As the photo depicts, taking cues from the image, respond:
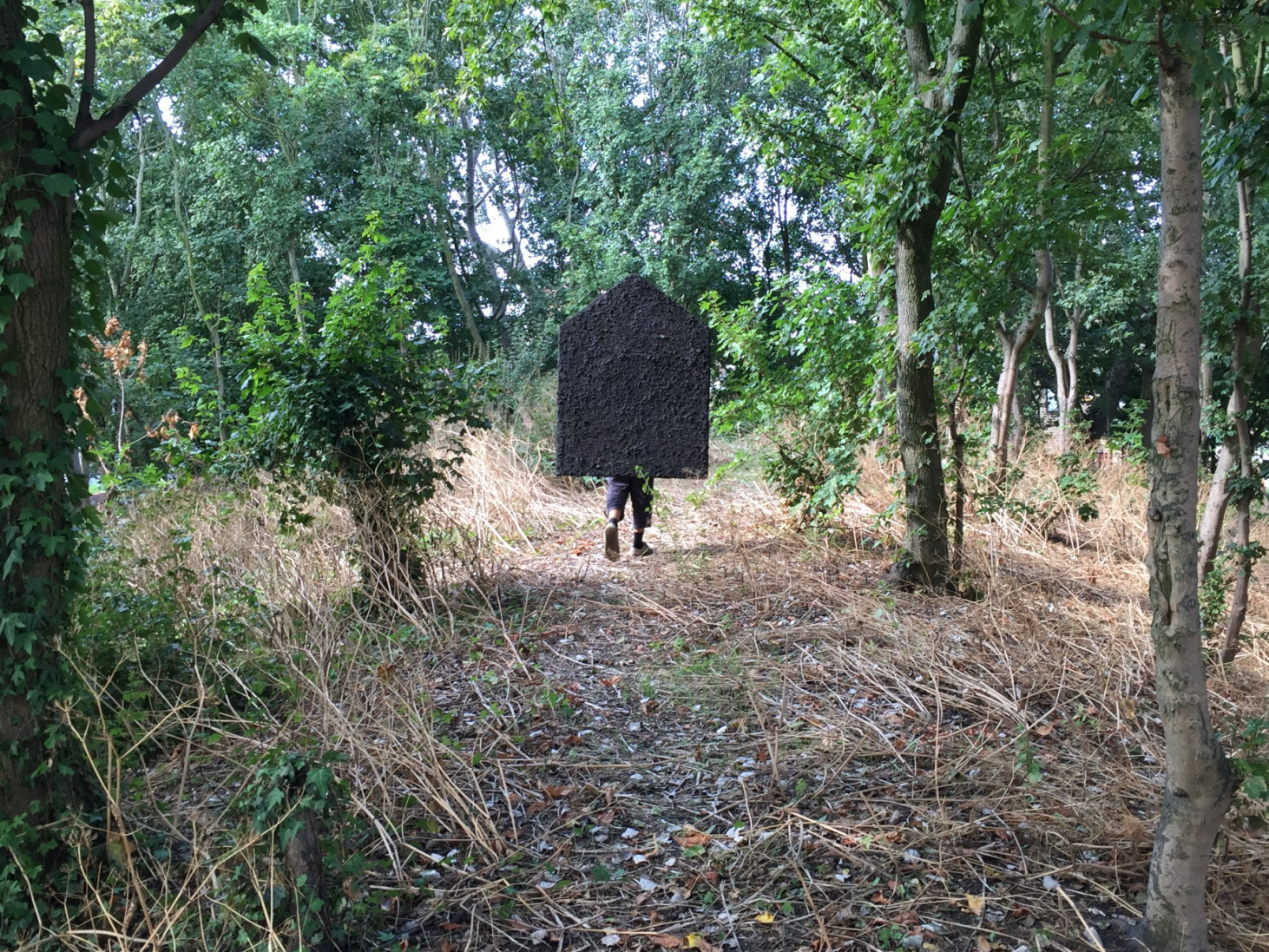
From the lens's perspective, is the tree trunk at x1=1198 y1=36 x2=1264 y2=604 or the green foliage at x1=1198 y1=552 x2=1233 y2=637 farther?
the green foliage at x1=1198 y1=552 x2=1233 y2=637

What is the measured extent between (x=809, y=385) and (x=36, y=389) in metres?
5.80

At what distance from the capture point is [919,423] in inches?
241

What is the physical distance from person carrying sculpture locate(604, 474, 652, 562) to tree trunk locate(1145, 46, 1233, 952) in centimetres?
509

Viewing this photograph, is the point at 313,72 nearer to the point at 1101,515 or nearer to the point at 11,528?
the point at 1101,515

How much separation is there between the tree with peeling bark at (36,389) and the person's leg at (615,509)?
189 inches

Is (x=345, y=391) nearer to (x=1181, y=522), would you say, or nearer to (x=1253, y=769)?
(x=1181, y=522)

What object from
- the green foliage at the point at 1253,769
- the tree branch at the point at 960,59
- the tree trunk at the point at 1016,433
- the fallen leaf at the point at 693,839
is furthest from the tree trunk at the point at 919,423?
the tree trunk at the point at 1016,433

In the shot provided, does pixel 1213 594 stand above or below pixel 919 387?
below

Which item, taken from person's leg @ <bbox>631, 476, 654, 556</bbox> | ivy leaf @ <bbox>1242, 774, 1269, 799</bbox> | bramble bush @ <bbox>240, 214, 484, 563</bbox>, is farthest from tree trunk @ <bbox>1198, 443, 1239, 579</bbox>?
bramble bush @ <bbox>240, 214, 484, 563</bbox>

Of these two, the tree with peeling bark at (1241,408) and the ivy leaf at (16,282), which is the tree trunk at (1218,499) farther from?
the ivy leaf at (16,282)

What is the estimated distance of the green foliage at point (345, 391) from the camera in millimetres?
5691

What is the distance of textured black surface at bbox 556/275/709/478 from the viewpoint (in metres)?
7.09

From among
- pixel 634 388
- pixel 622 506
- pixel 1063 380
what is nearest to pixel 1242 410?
pixel 634 388

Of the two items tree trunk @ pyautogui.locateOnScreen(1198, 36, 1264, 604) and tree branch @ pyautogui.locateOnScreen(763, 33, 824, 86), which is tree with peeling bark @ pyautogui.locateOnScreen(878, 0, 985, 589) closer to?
tree trunk @ pyautogui.locateOnScreen(1198, 36, 1264, 604)
